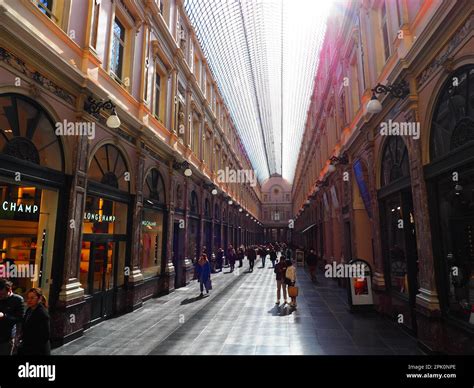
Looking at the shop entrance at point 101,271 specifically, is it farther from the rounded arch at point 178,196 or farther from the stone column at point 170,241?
the rounded arch at point 178,196

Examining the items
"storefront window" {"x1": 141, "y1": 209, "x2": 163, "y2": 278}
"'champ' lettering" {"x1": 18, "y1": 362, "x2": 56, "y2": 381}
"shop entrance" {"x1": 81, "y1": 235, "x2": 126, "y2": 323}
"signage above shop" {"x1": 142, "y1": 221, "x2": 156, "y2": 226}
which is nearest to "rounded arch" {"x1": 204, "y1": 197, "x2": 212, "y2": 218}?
"storefront window" {"x1": 141, "y1": 209, "x2": 163, "y2": 278}

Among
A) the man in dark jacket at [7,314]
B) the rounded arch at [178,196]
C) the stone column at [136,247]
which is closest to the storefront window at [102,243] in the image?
→ the stone column at [136,247]

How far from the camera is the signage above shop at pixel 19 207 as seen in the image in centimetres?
554

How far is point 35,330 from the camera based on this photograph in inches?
156

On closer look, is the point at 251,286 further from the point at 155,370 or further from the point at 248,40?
the point at 248,40

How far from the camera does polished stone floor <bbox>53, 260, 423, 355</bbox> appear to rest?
19.7ft

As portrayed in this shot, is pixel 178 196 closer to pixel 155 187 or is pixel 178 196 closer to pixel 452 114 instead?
pixel 155 187

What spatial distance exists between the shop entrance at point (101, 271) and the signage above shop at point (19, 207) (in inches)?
65.0

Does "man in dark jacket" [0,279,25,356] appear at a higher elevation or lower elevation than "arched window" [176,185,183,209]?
lower

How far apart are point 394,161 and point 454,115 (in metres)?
2.93

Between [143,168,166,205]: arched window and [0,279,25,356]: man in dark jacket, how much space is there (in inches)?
258

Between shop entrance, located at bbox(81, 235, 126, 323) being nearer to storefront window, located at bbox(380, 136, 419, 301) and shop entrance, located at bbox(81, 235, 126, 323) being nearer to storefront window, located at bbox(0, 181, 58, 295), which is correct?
storefront window, located at bbox(0, 181, 58, 295)

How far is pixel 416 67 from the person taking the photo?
6367 millimetres

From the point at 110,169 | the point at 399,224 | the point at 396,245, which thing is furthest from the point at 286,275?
the point at 110,169
